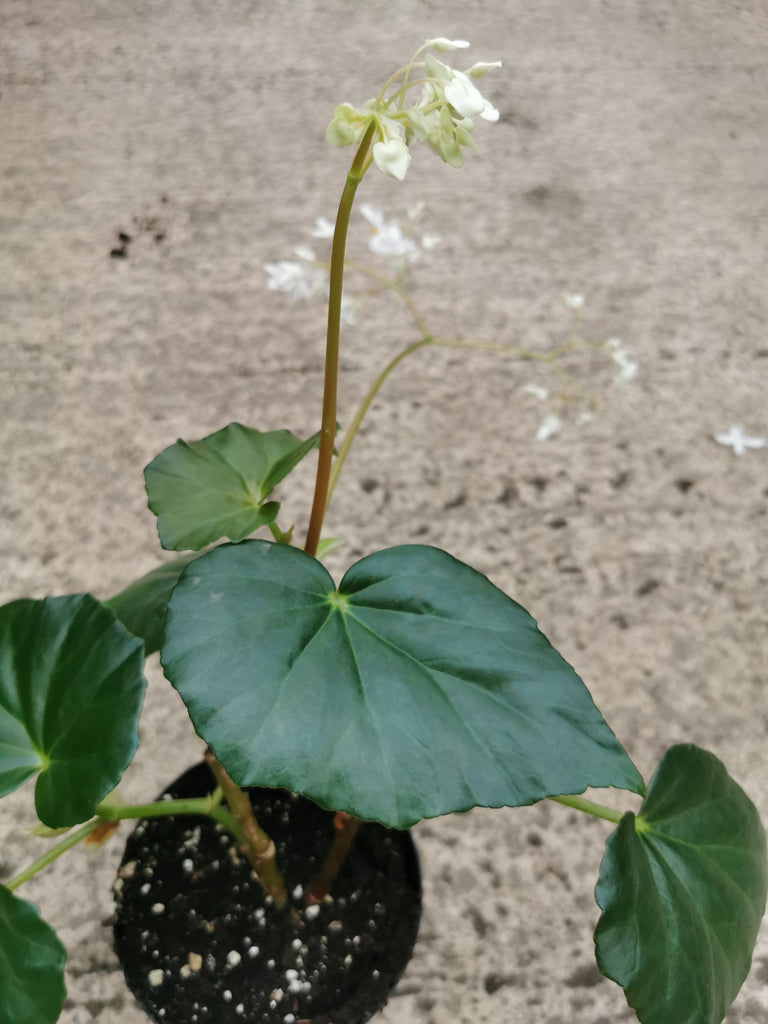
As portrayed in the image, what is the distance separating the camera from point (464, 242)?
154 cm

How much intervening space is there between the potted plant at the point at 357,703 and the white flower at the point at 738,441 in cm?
83

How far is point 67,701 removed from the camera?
1.67ft

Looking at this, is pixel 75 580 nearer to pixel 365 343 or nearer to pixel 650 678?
pixel 365 343

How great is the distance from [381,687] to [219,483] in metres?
0.20

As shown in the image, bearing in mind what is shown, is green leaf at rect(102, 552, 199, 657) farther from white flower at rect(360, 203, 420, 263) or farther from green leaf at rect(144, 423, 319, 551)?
white flower at rect(360, 203, 420, 263)

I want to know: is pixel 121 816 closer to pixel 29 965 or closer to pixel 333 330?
pixel 29 965

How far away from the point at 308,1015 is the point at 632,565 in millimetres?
696

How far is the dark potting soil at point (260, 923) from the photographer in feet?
2.39

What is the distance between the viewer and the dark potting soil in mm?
728

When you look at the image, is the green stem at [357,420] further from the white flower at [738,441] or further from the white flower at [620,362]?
the white flower at [738,441]

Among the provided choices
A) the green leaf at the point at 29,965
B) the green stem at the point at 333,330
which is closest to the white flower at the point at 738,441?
the green stem at the point at 333,330

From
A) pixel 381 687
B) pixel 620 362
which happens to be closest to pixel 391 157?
pixel 381 687

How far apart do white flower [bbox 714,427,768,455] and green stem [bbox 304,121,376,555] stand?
0.91 m

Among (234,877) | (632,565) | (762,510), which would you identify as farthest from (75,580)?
(762,510)
